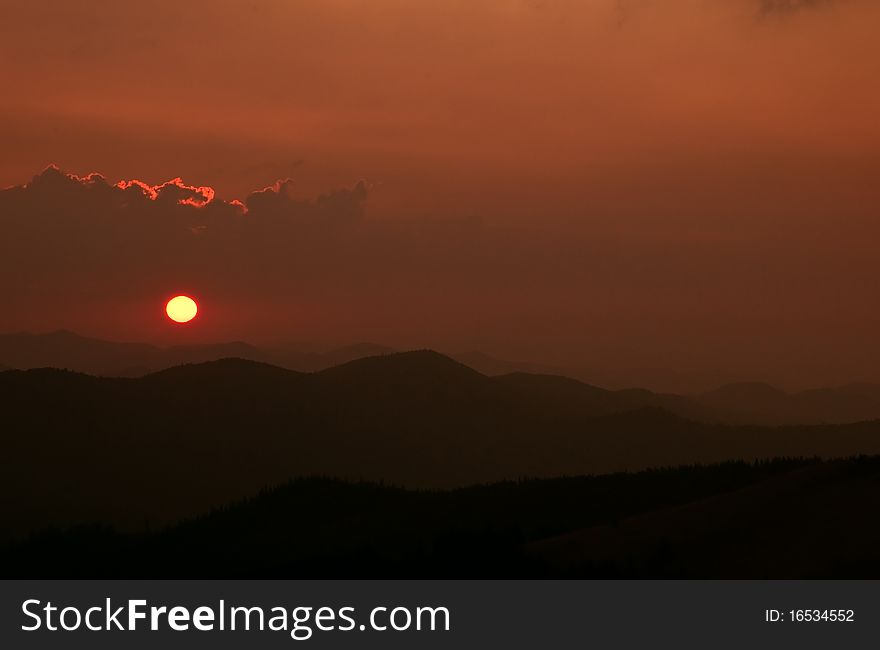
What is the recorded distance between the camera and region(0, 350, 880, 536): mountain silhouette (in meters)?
101

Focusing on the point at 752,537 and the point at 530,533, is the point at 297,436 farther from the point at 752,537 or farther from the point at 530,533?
the point at 752,537

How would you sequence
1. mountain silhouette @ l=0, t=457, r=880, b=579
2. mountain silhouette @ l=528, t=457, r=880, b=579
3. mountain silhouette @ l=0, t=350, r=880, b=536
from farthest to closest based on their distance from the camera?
mountain silhouette @ l=0, t=350, r=880, b=536 → mountain silhouette @ l=0, t=457, r=880, b=579 → mountain silhouette @ l=528, t=457, r=880, b=579

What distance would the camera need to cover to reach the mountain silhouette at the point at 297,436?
331ft

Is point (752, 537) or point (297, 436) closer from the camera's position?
point (752, 537)

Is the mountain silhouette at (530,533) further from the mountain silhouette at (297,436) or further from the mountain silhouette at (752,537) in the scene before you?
the mountain silhouette at (297,436)

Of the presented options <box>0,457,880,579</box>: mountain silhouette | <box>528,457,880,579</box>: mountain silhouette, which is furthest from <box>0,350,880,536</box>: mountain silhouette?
<box>528,457,880,579</box>: mountain silhouette

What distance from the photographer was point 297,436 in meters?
134

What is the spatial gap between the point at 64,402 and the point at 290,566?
3670 inches

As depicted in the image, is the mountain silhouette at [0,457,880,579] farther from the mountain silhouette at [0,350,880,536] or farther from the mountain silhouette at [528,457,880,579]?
the mountain silhouette at [0,350,880,536]

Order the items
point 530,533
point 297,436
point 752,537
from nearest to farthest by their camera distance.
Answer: point 752,537
point 530,533
point 297,436

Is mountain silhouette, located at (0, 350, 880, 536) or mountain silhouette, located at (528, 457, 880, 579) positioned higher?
mountain silhouette, located at (0, 350, 880, 536)

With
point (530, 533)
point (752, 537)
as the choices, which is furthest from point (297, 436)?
point (752, 537)

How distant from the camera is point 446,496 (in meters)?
40.1

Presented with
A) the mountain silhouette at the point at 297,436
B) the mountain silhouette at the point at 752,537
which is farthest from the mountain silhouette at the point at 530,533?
the mountain silhouette at the point at 297,436
